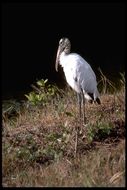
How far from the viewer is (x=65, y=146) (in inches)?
418

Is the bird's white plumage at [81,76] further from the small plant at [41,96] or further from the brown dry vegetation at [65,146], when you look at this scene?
the small plant at [41,96]

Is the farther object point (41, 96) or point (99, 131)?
point (41, 96)

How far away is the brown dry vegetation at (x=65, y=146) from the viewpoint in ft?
31.4

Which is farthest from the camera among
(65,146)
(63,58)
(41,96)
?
(41,96)

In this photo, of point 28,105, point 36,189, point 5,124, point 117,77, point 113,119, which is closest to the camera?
point 36,189

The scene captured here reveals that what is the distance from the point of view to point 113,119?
11023 millimetres

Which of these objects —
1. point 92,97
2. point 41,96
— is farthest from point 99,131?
point 41,96

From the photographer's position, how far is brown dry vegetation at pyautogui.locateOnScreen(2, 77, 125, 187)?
9578mm

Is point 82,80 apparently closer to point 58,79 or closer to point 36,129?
point 36,129

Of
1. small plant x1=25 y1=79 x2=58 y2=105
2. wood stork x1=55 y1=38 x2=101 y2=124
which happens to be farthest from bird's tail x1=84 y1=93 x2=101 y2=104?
small plant x1=25 y1=79 x2=58 y2=105

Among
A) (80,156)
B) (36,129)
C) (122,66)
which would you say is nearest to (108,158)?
(80,156)

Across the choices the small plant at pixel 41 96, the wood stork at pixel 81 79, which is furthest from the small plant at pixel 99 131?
the small plant at pixel 41 96

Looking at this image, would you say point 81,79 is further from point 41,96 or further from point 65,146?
point 65,146

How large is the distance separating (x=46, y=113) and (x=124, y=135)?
1674 mm
